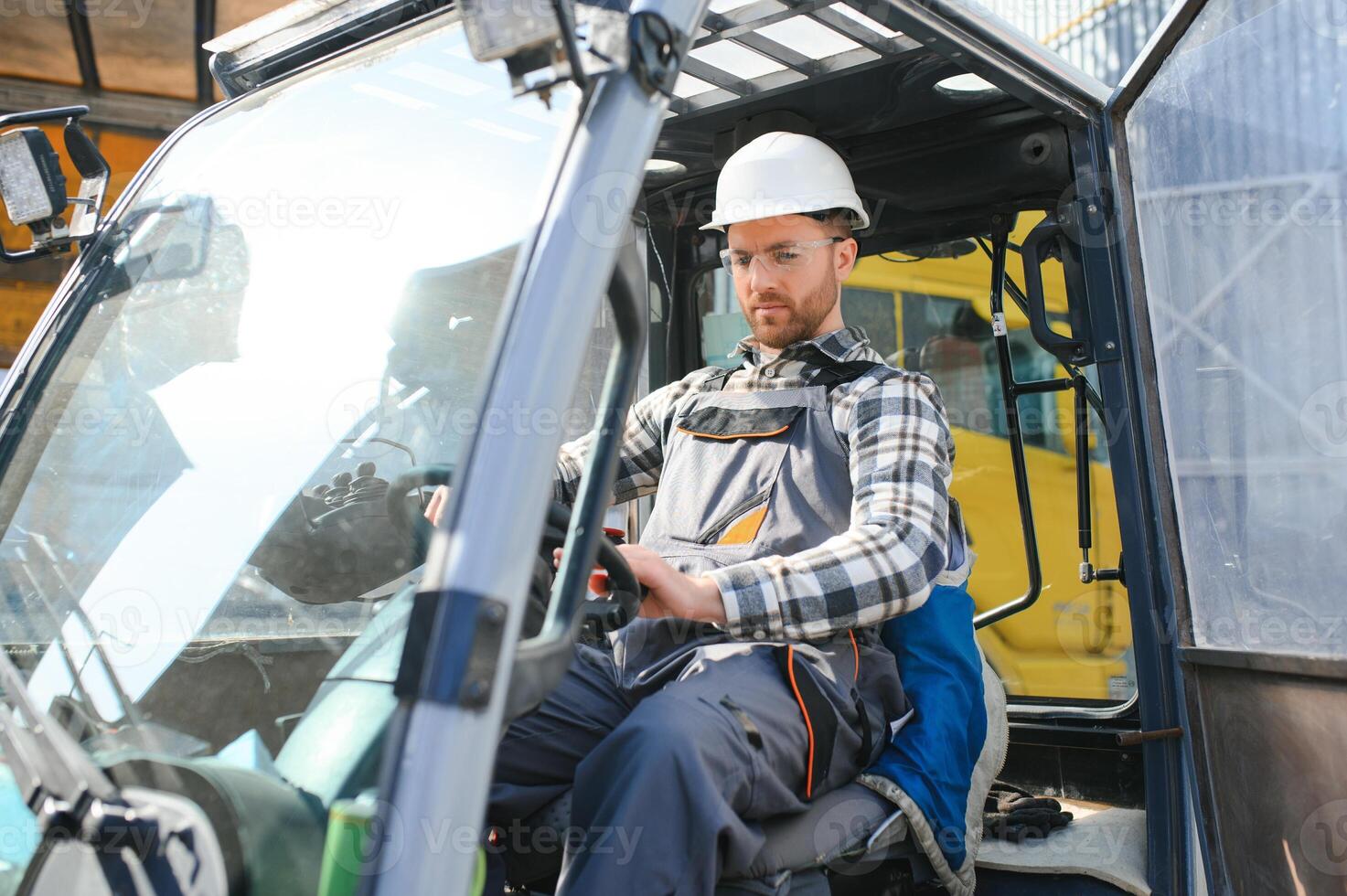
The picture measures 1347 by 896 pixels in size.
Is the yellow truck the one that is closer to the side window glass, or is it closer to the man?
the side window glass

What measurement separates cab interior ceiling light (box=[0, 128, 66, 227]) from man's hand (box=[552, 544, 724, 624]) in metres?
0.97

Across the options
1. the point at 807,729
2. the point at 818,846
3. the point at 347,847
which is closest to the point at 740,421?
the point at 807,729

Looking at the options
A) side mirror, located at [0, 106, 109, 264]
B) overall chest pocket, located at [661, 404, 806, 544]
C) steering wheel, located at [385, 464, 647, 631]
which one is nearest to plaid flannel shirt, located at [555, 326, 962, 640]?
overall chest pocket, located at [661, 404, 806, 544]

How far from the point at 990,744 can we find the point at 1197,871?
0.40m

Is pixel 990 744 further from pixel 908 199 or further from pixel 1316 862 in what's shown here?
pixel 908 199

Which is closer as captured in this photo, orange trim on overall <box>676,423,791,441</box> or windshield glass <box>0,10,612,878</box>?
windshield glass <box>0,10,612,878</box>

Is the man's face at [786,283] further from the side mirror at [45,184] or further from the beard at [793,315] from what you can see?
the side mirror at [45,184]

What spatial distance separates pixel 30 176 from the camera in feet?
6.15

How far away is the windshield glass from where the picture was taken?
1460 mm

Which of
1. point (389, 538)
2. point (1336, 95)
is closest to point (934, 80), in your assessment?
point (1336, 95)

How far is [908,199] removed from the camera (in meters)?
2.68

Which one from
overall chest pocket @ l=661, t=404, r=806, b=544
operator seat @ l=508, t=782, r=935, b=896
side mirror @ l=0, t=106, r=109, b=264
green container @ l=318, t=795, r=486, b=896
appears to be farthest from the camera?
overall chest pocket @ l=661, t=404, r=806, b=544

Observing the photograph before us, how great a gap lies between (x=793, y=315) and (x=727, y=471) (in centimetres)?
35

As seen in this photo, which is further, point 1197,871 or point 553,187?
point 1197,871
